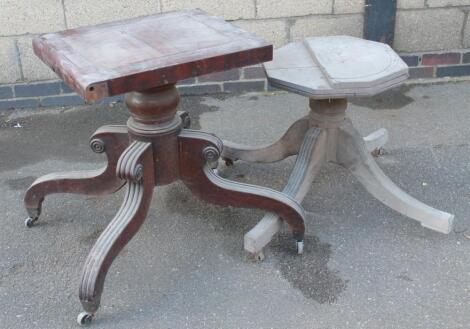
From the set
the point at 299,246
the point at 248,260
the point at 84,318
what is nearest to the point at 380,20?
the point at 299,246

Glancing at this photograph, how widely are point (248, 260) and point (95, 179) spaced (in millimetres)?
647

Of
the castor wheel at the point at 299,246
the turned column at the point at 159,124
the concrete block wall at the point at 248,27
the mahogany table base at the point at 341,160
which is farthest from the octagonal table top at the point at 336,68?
the concrete block wall at the point at 248,27

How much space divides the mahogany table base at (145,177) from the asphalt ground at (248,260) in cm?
17

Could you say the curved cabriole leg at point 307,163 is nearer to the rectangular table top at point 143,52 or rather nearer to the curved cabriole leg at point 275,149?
the curved cabriole leg at point 275,149

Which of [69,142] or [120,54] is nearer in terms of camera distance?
[120,54]

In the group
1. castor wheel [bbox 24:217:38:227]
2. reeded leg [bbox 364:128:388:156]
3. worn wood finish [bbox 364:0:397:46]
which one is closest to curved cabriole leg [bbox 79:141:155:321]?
castor wheel [bbox 24:217:38:227]

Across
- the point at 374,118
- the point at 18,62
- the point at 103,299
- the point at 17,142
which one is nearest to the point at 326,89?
the point at 103,299

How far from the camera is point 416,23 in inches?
138

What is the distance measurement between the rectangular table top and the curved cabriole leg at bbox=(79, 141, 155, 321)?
1.04ft

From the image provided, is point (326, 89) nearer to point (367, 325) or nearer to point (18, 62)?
point (367, 325)

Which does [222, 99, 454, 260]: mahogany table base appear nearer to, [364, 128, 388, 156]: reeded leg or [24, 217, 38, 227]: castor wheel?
[364, 128, 388, 156]: reeded leg

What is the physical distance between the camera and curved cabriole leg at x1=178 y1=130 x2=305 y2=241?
2.09m

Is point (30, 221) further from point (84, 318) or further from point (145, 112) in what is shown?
point (145, 112)

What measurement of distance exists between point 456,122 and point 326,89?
1402 millimetres
